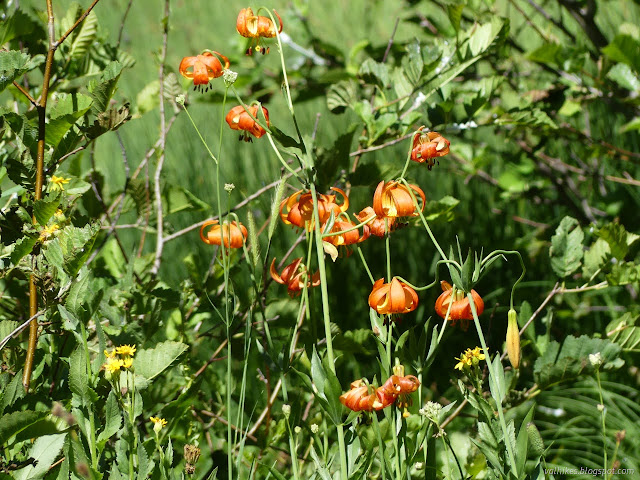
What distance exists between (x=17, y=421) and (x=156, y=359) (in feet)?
0.69

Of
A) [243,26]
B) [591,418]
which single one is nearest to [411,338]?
[243,26]

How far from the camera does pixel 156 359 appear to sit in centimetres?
101

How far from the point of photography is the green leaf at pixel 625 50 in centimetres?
148

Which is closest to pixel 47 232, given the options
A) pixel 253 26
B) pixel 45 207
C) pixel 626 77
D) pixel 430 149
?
pixel 45 207

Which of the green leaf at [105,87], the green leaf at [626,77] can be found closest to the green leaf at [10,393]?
the green leaf at [105,87]

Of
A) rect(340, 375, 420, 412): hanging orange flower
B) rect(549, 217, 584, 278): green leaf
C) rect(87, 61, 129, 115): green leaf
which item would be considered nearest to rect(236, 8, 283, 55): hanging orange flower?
rect(87, 61, 129, 115): green leaf

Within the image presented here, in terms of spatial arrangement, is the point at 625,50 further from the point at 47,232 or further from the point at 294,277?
the point at 47,232

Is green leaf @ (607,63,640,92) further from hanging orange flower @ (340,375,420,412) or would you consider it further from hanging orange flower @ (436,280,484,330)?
hanging orange flower @ (340,375,420,412)

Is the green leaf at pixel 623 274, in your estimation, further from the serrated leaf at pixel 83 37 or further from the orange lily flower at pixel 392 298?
the serrated leaf at pixel 83 37

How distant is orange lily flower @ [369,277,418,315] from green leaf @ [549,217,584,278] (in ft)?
1.60

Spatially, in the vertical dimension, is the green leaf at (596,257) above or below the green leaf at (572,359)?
above

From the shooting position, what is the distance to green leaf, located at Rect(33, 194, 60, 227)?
3.19ft

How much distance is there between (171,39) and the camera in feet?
14.3

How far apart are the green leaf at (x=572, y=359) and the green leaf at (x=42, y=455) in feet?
2.49
